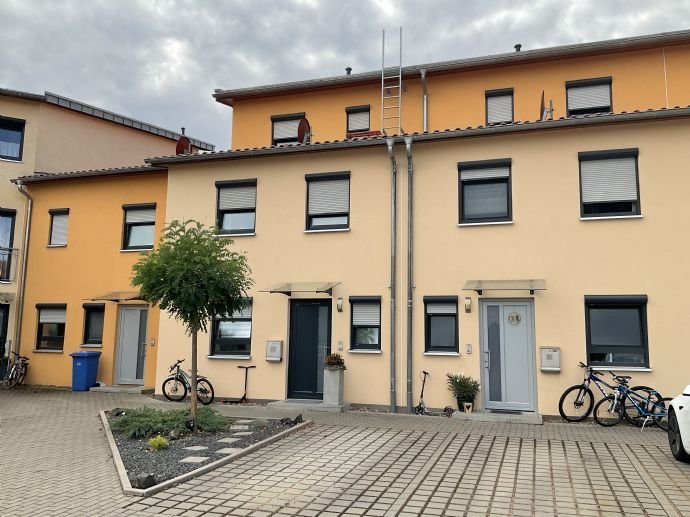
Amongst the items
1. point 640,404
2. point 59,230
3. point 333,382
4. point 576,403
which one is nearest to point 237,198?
point 333,382

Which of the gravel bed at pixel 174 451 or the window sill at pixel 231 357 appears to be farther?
the window sill at pixel 231 357

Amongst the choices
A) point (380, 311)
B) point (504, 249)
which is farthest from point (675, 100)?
point (380, 311)

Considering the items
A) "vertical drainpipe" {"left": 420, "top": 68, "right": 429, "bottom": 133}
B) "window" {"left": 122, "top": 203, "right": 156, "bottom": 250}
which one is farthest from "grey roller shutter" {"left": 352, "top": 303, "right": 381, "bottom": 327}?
"window" {"left": 122, "top": 203, "right": 156, "bottom": 250}

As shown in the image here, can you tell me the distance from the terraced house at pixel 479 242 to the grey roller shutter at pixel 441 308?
5cm

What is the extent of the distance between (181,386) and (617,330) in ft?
32.1

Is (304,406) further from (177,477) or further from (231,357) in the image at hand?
(177,477)

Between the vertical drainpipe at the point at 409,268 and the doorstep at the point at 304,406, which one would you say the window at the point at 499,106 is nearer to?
the vertical drainpipe at the point at 409,268

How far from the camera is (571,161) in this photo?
457 inches

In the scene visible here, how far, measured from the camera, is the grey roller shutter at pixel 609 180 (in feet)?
36.9

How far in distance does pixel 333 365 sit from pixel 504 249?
4355 mm

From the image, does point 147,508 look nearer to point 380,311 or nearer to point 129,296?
point 380,311

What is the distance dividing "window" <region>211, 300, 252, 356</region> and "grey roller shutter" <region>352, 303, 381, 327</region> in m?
2.60

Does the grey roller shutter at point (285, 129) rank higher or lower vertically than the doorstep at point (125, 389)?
higher

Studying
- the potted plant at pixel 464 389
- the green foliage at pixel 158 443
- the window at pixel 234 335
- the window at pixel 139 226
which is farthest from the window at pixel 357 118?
the green foliage at pixel 158 443
